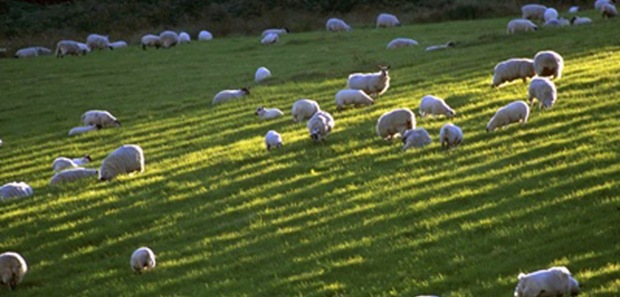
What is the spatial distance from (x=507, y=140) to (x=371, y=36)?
29.1 m

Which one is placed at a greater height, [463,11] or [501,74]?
[463,11]

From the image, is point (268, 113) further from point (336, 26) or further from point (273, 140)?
point (336, 26)

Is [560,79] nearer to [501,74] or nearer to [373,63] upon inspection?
[501,74]

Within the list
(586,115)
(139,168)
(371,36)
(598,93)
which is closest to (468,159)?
(586,115)

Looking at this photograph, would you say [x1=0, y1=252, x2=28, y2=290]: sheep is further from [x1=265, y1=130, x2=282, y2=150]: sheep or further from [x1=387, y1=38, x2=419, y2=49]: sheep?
[x1=387, y1=38, x2=419, y2=49]: sheep

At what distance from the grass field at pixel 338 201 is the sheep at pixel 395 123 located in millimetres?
307

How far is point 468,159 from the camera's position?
2070 cm

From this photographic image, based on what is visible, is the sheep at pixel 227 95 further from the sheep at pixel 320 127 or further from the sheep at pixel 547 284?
the sheep at pixel 547 284

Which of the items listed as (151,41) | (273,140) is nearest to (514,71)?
(273,140)

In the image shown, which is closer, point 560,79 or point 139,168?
point 139,168

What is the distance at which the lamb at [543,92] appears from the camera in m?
23.7

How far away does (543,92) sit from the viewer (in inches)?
940

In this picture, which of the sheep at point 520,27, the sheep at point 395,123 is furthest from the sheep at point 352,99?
the sheep at point 520,27

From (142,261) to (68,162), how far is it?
967 cm
